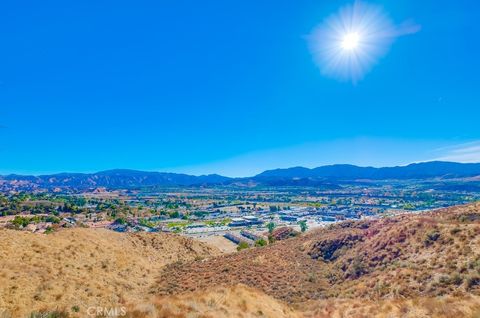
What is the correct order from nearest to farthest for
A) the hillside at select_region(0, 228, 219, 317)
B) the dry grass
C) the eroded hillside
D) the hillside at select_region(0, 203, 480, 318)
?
the dry grass, the hillside at select_region(0, 203, 480, 318), the hillside at select_region(0, 228, 219, 317), the eroded hillside

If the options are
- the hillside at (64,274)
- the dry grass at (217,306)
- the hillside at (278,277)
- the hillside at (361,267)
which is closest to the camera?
the dry grass at (217,306)

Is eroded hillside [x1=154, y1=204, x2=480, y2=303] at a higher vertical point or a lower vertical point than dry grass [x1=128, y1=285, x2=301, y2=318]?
lower

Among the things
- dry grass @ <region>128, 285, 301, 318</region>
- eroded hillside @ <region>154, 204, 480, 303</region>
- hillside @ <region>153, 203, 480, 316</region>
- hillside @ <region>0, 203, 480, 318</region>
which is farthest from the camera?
eroded hillside @ <region>154, 204, 480, 303</region>

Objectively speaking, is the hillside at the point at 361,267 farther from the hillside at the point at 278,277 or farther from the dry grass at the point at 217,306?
the dry grass at the point at 217,306

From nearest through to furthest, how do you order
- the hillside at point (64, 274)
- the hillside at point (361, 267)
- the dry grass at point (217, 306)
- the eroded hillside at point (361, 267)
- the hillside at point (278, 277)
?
the dry grass at point (217, 306), the hillside at point (278, 277), the hillside at point (64, 274), the hillside at point (361, 267), the eroded hillside at point (361, 267)

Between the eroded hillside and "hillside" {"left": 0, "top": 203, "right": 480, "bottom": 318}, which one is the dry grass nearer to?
"hillside" {"left": 0, "top": 203, "right": 480, "bottom": 318}

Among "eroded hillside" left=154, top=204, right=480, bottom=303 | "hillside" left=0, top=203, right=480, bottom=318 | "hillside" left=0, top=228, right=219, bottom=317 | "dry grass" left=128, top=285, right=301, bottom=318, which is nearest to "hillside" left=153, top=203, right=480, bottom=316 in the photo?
"eroded hillside" left=154, top=204, right=480, bottom=303

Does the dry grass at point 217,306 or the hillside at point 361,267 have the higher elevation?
the dry grass at point 217,306

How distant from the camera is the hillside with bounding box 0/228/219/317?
65.6ft

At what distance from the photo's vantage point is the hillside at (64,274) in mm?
20000

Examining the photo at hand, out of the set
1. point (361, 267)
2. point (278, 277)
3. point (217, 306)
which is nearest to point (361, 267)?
point (361, 267)

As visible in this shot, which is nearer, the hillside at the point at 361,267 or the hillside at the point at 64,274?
the hillside at the point at 64,274

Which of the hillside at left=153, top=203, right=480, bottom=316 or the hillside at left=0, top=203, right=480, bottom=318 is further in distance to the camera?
the hillside at left=153, top=203, right=480, bottom=316

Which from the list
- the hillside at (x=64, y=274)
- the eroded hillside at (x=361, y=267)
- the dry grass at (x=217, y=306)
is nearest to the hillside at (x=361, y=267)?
the eroded hillside at (x=361, y=267)
